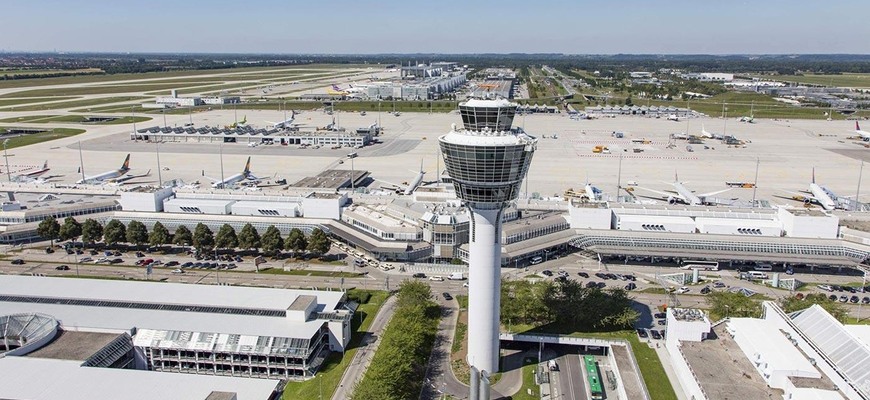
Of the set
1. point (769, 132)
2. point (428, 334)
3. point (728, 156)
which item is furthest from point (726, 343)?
point (769, 132)

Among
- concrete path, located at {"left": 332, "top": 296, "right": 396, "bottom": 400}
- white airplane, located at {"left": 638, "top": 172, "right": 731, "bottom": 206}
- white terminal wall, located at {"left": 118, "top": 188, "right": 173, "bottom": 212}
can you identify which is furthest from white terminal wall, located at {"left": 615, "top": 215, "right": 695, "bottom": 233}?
white terminal wall, located at {"left": 118, "top": 188, "right": 173, "bottom": 212}

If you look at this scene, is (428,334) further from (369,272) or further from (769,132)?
(769,132)

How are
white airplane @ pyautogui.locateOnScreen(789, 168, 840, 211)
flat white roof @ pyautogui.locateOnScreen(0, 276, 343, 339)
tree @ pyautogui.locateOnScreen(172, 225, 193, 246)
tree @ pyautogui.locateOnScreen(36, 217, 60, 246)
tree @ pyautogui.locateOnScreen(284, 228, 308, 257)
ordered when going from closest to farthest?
1. flat white roof @ pyautogui.locateOnScreen(0, 276, 343, 339)
2. tree @ pyautogui.locateOnScreen(284, 228, 308, 257)
3. tree @ pyautogui.locateOnScreen(172, 225, 193, 246)
4. tree @ pyautogui.locateOnScreen(36, 217, 60, 246)
5. white airplane @ pyautogui.locateOnScreen(789, 168, 840, 211)

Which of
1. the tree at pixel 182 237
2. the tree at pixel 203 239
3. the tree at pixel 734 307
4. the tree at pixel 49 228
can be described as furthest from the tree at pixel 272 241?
the tree at pixel 734 307

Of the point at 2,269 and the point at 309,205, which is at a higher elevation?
the point at 309,205

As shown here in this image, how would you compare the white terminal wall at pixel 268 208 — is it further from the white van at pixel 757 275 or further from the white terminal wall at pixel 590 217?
the white van at pixel 757 275

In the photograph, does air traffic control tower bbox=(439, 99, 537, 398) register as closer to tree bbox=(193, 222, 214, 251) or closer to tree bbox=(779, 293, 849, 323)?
tree bbox=(779, 293, 849, 323)

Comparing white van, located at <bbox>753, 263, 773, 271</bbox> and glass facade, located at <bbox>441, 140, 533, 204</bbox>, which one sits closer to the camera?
glass facade, located at <bbox>441, 140, 533, 204</bbox>
